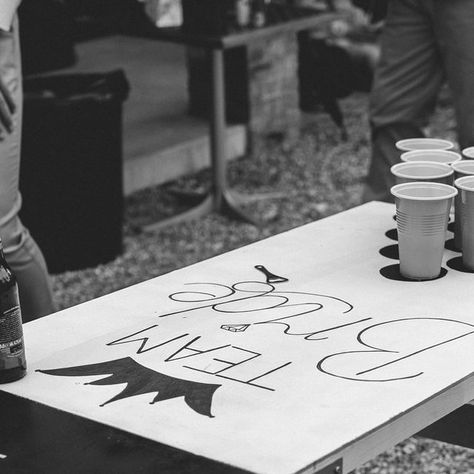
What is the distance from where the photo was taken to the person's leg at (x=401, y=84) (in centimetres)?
368

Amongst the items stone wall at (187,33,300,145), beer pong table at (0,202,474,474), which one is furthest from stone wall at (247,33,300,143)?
beer pong table at (0,202,474,474)

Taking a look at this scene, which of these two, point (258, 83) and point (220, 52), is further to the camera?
point (258, 83)

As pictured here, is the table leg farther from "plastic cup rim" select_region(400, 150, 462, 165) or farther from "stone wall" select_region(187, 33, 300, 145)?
"plastic cup rim" select_region(400, 150, 462, 165)

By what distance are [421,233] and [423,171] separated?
283 millimetres

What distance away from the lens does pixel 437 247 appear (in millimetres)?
2146

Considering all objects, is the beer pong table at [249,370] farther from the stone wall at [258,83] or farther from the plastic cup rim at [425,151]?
the stone wall at [258,83]

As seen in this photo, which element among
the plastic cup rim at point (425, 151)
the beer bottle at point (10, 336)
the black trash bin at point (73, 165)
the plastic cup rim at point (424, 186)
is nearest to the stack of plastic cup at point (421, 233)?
the plastic cup rim at point (424, 186)

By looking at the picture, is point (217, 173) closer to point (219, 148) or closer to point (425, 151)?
point (219, 148)

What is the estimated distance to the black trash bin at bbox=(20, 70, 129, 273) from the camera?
4.25 metres

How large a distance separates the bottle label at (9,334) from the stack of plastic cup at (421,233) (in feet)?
2.53

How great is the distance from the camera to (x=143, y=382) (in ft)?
5.82

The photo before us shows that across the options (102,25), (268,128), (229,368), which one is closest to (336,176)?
(268,128)

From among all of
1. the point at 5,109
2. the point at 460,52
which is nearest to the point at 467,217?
the point at 5,109

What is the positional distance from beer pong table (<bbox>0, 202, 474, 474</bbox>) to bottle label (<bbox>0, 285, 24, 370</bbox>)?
4 cm
